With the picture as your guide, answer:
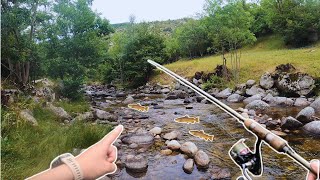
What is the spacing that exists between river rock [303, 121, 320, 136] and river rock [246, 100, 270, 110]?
902mm

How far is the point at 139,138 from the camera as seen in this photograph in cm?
231

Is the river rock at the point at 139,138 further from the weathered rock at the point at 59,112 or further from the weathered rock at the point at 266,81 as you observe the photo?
the weathered rock at the point at 266,81

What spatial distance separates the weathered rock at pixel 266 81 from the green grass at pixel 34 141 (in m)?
2.57

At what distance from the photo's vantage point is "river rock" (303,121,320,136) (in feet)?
7.55

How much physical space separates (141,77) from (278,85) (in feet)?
5.45

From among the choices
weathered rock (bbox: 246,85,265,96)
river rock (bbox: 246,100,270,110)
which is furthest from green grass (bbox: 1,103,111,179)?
weathered rock (bbox: 246,85,265,96)

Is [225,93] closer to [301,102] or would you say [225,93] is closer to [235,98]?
[235,98]

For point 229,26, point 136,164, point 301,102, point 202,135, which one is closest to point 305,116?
point 202,135

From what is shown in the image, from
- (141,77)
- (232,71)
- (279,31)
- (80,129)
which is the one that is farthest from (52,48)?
(232,71)

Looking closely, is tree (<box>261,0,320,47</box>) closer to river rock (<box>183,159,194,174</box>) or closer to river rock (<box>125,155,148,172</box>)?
river rock (<box>183,159,194,174</box>)

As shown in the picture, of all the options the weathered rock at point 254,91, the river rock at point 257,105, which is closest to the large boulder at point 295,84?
the weathered rock at point 254,91

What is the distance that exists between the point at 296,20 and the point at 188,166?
1.72m

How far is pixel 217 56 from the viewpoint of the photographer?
4.79 meters

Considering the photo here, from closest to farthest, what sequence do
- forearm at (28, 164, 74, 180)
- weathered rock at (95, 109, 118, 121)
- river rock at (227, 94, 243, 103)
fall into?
forearm at (28, 164, 74, 180)
weathered rock at (95, 109, 118, 121)
river rock at (227, 94, 243, 103)
